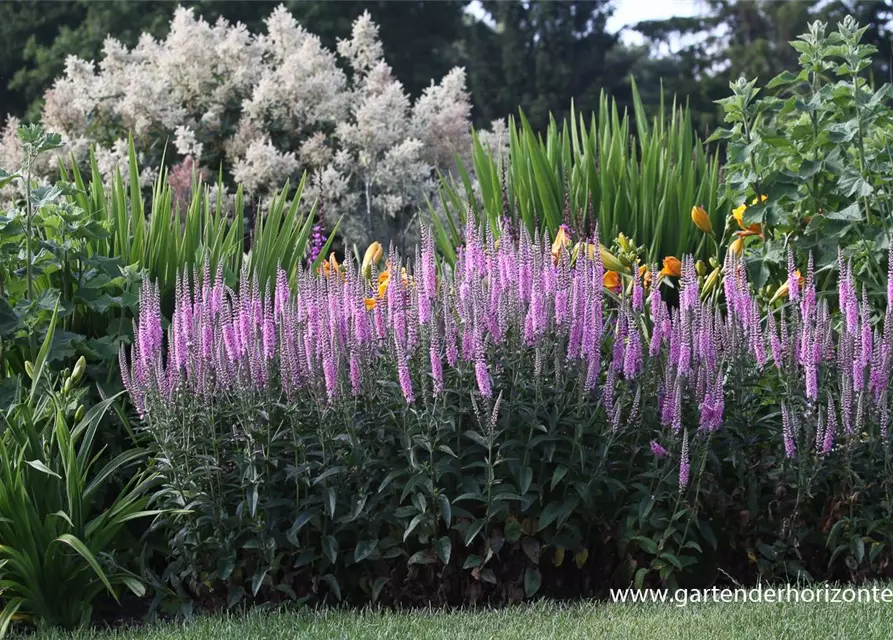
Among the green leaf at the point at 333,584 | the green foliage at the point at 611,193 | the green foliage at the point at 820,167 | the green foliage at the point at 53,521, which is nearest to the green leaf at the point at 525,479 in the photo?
the green leaf at the point at 333,584

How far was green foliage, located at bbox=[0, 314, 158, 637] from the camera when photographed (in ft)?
12.2

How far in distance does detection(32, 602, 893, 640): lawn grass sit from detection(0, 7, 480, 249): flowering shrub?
6.48 m

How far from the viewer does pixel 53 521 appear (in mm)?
3795

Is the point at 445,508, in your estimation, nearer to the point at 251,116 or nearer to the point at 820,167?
the point at 820,167

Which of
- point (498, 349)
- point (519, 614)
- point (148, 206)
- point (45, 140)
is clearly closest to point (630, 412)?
point (498, 349)

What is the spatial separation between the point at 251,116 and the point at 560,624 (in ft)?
24.4

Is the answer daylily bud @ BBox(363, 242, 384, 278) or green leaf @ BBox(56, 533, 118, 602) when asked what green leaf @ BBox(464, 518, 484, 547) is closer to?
green leaf @ BBox(56, 533, 118, 602)

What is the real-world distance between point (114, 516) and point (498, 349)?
1491 mm

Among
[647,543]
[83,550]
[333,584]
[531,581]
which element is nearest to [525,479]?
[531,581]

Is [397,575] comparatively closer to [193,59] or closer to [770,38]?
[193,59]

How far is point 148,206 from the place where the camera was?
10.2 meters

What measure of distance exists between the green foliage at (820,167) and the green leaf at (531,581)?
82.9 inches

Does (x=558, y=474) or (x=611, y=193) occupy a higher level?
(x=611, y=193)

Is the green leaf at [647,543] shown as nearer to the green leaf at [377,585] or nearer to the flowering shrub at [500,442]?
the flowering shrub at [500,442]
